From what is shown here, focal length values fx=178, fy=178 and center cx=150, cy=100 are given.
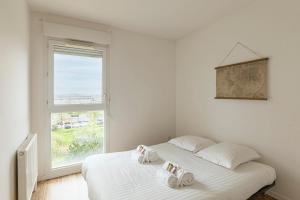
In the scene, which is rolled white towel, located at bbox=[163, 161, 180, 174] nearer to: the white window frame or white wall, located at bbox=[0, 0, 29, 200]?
white wall, located at bbox=[0, 0, 29, 200]

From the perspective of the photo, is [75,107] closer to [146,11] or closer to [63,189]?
[63,189]

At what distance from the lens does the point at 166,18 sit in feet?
8.95

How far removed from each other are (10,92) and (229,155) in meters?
2.29

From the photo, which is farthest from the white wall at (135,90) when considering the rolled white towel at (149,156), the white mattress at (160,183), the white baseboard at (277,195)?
the white baseboard at (277,195)

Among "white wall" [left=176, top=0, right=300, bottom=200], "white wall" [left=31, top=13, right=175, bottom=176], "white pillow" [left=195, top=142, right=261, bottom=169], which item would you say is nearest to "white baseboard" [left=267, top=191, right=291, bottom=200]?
"white wall" [left=176, top=0, right=300, bottom=200]

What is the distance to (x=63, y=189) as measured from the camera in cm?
238

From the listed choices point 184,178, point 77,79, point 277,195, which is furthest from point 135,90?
point 277,195

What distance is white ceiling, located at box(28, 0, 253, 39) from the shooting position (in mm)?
2287

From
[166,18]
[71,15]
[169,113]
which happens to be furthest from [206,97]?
[71,15]

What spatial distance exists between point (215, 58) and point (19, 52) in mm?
2609

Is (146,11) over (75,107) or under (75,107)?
over

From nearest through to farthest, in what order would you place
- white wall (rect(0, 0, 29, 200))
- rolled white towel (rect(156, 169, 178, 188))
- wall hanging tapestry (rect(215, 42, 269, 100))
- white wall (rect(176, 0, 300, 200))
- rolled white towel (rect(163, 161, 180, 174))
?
1. white wall (rect(0, 0, 29, 200))
2. rolled white towel (rect(156, 169, 178, 188))
3. rolled white towel (rect(163, 161, 180, 174))
4. white wall (rect(176, 0, 300, 200))
5. wall hanging tapestry (rect(215, 42, 269, 100))

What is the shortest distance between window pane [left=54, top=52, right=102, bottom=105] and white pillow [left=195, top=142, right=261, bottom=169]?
74.7 inches

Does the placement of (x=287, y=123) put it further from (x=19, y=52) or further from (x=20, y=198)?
(x=19, y=52)
